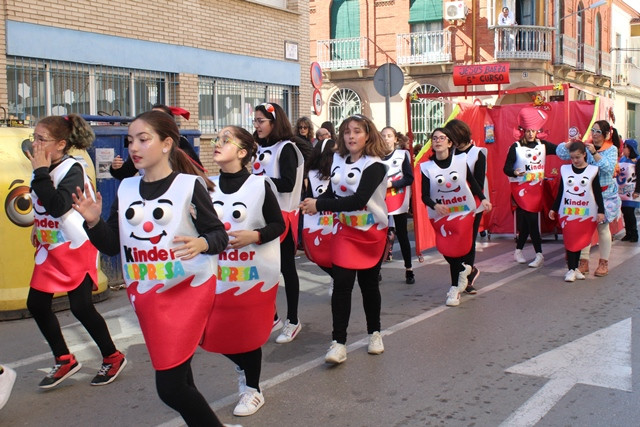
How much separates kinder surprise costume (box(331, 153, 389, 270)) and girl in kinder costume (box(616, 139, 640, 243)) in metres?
7.68

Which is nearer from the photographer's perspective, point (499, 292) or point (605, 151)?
point (499, 292)

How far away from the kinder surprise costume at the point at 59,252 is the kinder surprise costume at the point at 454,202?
11.8ft

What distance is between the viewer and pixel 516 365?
5.47m

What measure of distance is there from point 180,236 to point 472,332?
12.3ft

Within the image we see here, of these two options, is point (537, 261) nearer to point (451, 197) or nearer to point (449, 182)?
point (451, 197)

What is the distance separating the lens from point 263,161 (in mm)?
6152

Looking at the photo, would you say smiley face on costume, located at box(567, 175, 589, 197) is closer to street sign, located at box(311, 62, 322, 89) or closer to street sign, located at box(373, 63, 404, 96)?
street sign, located at box(373, 63, 404, 96)

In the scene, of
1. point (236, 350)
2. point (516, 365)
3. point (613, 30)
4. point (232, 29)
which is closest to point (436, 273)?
point (516, 365)

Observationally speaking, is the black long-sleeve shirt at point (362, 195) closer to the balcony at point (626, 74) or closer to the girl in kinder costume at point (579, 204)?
the girl in kinder costume at point (579, 204)

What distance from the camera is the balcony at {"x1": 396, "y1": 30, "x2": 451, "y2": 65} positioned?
30922 millimetres

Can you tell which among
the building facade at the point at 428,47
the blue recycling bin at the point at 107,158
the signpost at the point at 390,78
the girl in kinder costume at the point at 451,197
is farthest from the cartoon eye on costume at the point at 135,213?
the building facade at the point at 428,47

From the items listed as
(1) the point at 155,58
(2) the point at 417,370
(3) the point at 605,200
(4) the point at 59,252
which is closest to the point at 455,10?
(1) the point at 155,58

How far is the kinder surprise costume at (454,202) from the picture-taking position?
24.2 feet

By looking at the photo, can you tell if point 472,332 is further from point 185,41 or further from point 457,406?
point 185,41
